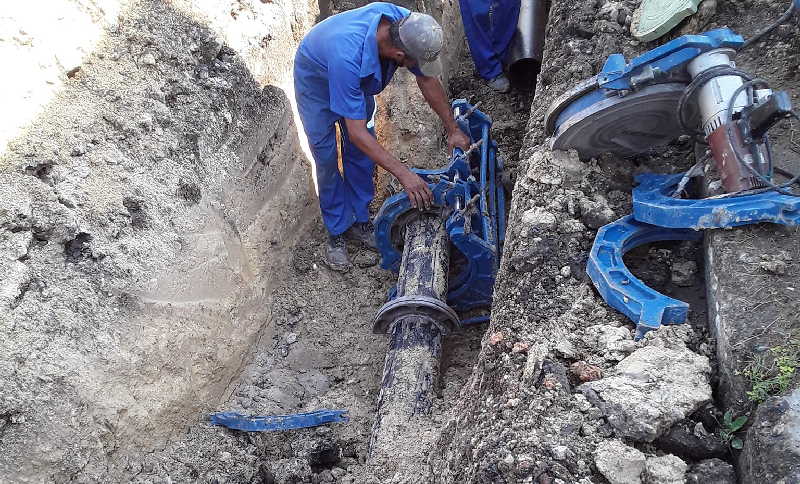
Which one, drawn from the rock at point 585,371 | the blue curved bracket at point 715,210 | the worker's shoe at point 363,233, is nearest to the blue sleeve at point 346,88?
the worker's shoe at point 363,233

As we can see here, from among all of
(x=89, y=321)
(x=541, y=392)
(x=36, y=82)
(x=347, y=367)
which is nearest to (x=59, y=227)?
(x=89, y=321)

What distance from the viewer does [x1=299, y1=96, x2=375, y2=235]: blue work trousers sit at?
3.74 m

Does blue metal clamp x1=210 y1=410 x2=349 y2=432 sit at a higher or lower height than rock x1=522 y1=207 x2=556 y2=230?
lower

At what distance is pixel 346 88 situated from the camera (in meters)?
3.17

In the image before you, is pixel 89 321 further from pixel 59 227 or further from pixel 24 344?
pixel 59 227

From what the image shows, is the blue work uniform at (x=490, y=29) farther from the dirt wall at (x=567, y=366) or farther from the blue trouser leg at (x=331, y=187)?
the dirt wall at (x=567, y=366)

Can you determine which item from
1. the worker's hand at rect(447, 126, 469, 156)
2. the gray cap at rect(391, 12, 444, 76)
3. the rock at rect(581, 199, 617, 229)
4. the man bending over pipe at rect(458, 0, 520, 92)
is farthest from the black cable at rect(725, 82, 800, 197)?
the man bending over pipe at rect(458, 0, 520, 92)

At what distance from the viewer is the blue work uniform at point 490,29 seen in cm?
455

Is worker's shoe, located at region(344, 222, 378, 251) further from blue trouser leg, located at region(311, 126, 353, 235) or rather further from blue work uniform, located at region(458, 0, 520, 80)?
blue work uniform, located at region(458, 0, 520, 80)

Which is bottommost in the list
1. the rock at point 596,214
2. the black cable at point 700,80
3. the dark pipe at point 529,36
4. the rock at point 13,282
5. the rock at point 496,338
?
the rock at point 13,282

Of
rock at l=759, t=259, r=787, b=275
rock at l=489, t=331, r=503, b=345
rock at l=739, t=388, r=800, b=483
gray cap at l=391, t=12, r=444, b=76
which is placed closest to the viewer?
rock at l=739, t=388, r=800, b=483

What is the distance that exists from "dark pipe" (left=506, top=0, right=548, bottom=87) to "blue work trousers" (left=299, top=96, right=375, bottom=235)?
4.35ft

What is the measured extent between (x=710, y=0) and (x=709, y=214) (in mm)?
1473

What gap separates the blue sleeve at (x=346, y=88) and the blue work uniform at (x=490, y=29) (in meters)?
1.81
